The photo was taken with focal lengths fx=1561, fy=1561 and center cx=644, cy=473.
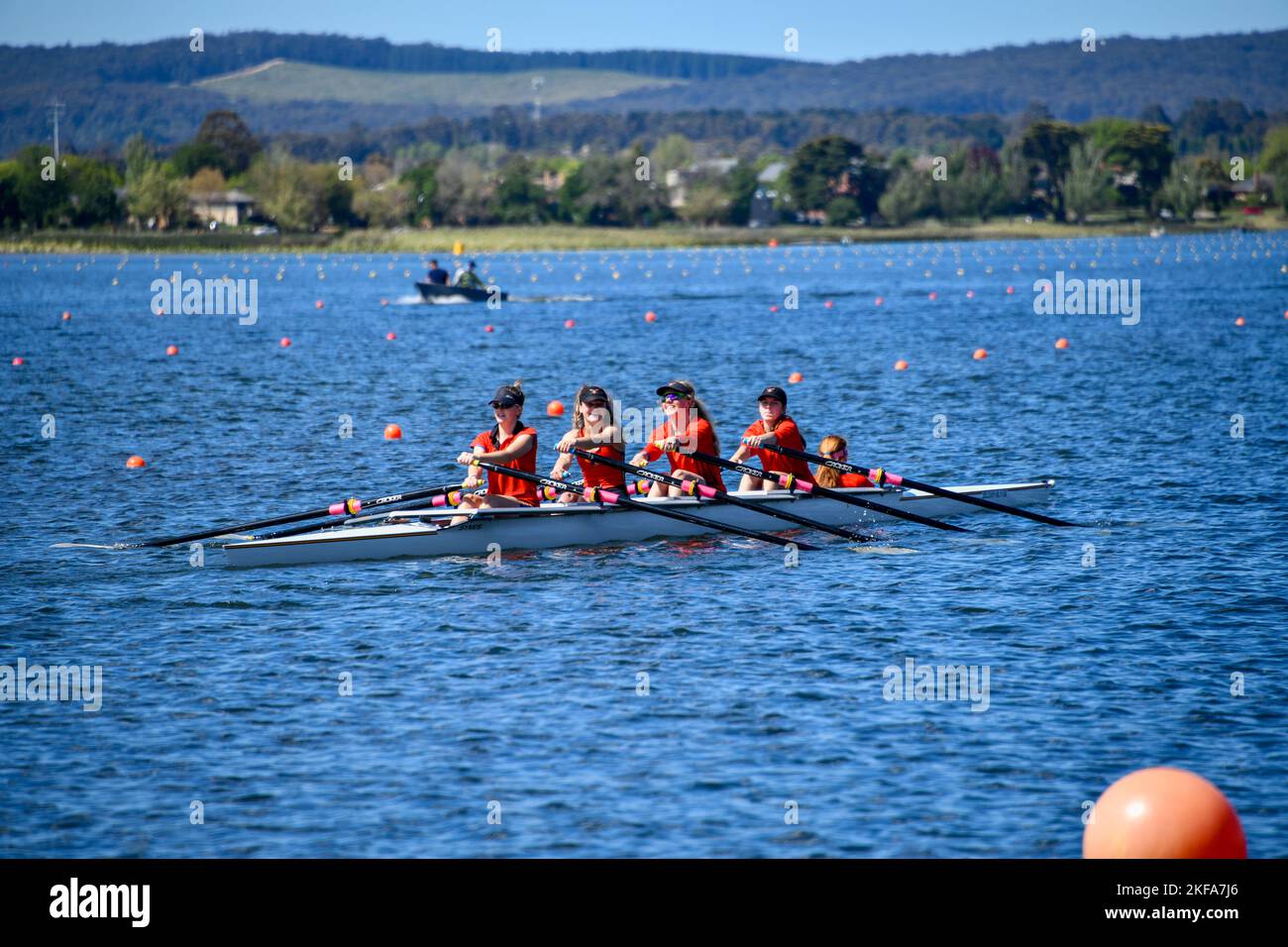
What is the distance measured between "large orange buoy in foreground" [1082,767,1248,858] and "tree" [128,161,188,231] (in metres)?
159

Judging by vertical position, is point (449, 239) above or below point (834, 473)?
above

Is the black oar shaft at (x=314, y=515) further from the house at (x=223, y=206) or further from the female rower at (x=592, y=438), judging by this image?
the house at (x=223, y=206)

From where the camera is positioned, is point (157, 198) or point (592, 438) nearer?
point (592, 438)

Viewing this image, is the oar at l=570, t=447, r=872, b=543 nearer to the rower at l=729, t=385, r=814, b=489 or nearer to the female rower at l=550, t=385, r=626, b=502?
the female rower at l=550, t=385, r=626, b=502

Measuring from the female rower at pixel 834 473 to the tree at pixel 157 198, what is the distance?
14686cm

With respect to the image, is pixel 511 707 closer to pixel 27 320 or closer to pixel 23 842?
pixel 23 842

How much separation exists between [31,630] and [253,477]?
32.5 feet

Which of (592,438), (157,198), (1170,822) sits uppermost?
(157,198)

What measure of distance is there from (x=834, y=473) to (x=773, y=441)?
44.7 inches

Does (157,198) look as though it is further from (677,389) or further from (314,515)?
(677,389)

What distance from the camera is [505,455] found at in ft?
62.5

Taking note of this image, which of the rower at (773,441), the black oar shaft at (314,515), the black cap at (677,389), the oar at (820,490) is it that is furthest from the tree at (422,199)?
the black cap at (677,389)

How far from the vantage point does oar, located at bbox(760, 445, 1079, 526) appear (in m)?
20.5

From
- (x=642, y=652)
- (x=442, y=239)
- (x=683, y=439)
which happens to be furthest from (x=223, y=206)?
(x=642, y=652)
